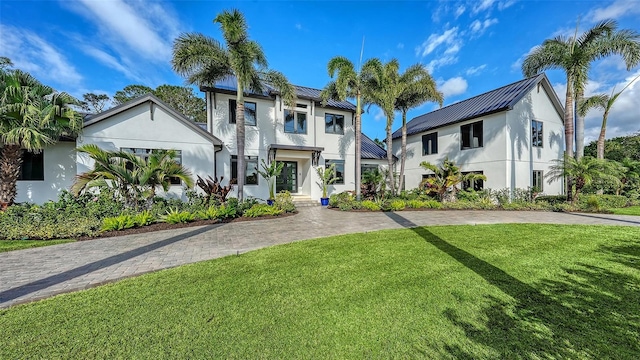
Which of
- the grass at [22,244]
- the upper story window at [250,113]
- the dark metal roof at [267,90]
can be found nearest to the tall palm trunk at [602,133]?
the dark metal roof at [267,90]

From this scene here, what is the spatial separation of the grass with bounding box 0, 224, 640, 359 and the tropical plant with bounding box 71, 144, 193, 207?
5737 mm

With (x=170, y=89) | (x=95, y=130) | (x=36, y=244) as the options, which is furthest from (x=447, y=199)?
(x=170, y=89)

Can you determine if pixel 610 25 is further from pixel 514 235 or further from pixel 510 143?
pixel 514 235

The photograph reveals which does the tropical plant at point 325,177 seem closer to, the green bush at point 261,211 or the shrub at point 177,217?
the green bush at point 261,211

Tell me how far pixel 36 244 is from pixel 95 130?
20.2 feet

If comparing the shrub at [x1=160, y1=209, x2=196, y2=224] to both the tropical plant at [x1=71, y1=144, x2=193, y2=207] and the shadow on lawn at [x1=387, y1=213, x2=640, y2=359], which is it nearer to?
the tropical plant at [x1=71, y1=144, x2=193, y2=207]

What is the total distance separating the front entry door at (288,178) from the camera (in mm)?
16359

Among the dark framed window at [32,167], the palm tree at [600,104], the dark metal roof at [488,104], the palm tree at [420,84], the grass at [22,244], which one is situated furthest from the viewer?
the palm tree at [600,104]

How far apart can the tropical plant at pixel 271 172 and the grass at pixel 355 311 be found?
8.86 m

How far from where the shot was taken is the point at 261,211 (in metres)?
10.7

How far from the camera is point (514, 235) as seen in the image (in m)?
6.77

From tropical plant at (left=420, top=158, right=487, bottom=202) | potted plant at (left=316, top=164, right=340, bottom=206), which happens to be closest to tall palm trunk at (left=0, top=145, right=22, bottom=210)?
potted plant at (left=316, top=164, right=340, bottom=206)

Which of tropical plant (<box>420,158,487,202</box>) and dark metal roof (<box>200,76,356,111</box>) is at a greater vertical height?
dark metal roof (<box>200,76,356,111</box>)

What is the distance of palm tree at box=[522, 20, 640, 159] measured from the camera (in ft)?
40.9
